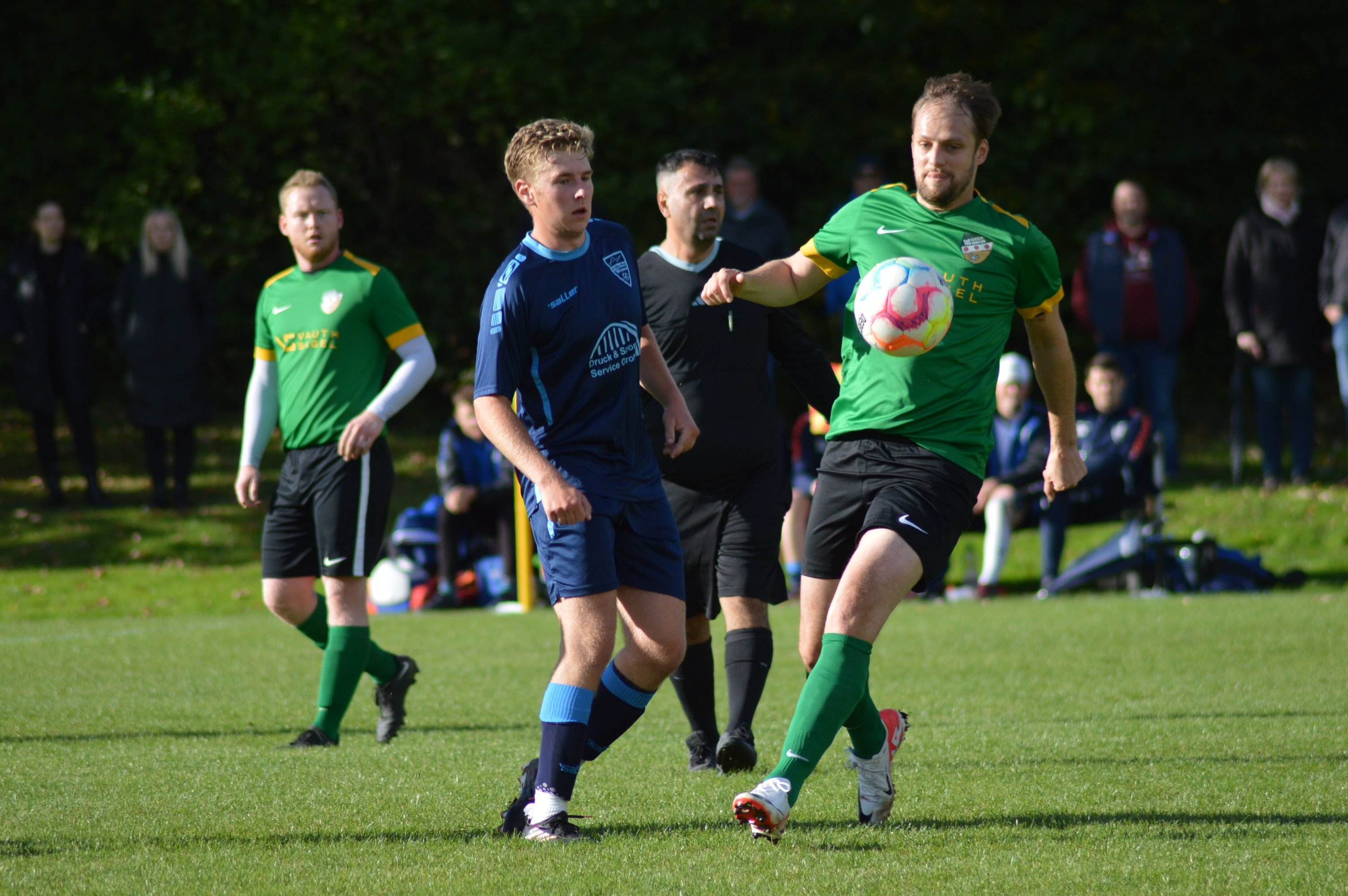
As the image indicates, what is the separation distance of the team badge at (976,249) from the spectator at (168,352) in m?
11.3

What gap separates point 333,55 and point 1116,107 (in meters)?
9.39

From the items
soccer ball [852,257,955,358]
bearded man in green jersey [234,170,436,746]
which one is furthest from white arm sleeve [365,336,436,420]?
soccer ball [852,257,955,358]

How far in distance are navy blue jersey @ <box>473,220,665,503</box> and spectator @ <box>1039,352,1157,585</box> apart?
8.03 metres

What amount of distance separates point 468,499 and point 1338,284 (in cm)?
774

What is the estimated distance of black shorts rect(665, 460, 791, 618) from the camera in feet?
19.3

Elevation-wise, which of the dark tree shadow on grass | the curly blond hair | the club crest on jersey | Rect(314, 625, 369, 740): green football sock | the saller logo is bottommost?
the dark tree shadow on grass

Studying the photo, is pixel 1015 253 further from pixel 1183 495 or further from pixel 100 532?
pixel 100 532

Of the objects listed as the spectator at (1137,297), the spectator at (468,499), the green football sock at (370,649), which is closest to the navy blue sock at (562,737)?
the green football sock at (370,649)

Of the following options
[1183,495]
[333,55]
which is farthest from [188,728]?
[333,55]

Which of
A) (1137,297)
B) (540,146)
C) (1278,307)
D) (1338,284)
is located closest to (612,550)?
(540,146)

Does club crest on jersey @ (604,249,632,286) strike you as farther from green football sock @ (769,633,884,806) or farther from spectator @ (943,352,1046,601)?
spectator @ (943,352,1046,601)

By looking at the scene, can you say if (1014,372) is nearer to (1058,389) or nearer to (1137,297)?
(1137,297)

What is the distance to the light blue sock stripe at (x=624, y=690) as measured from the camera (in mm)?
4797

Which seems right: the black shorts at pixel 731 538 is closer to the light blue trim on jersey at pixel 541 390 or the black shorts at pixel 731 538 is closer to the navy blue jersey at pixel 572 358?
the navy blue jersey at pixel 572 358
